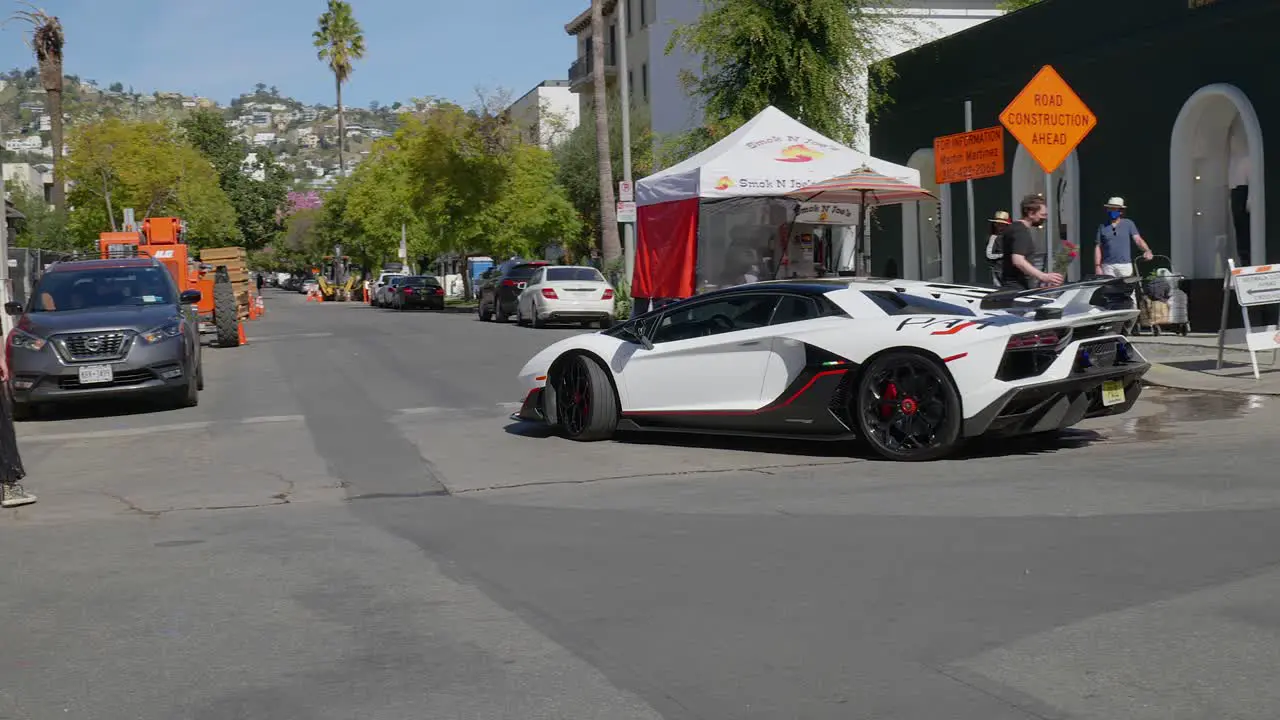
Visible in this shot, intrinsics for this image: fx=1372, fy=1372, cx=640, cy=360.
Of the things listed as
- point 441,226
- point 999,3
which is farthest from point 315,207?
point 999,3

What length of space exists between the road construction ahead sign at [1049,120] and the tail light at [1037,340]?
518 centimetres

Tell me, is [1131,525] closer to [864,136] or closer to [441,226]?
[864,136]

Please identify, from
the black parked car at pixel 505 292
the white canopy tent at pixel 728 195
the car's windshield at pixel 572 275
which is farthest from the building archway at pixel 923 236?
the black parked car at pixel 505 292

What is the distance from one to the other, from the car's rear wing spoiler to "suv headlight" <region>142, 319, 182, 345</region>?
348 inches

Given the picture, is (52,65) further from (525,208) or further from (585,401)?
(585,401)

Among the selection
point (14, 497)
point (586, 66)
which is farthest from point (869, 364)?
point (586, 66)

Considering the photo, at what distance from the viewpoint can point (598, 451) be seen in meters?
10.5

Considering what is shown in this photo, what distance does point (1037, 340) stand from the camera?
8.91m

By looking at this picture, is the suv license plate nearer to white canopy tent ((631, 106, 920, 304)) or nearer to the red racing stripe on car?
white canopy tent ((631, 106, 920, 304))

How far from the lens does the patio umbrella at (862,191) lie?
1764cm

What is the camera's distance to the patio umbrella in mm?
17641

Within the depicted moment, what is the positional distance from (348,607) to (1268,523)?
4.41m

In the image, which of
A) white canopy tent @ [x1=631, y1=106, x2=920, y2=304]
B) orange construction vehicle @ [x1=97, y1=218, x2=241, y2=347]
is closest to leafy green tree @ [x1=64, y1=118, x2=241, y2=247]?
orange construction vehicle @ [x1=97, y1=218, x2=241, y2=347]

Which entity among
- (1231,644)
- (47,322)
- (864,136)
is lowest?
(1231,644)
